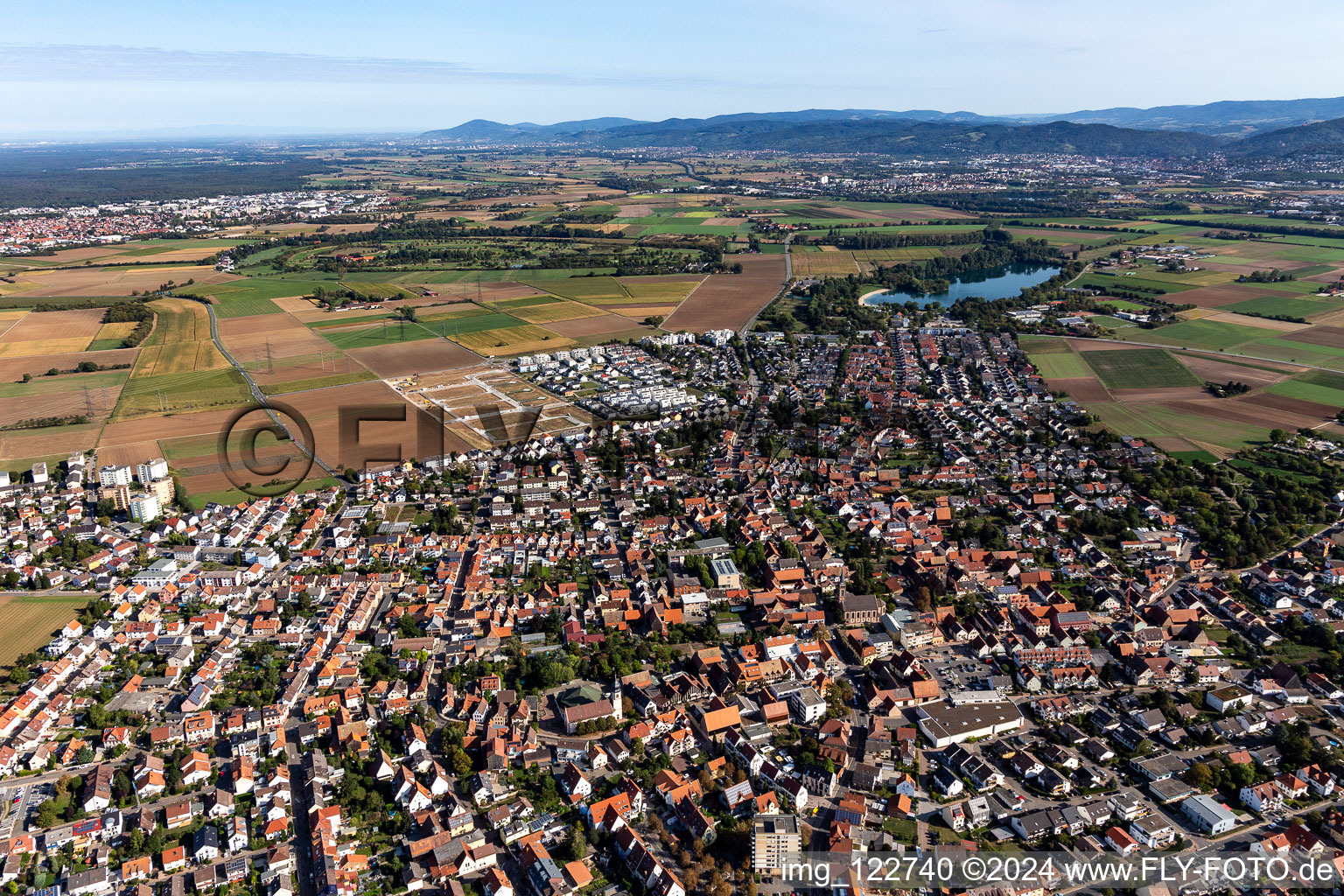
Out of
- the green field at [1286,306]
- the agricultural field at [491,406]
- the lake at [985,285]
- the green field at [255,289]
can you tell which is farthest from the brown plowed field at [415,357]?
the green field at [1286,306]

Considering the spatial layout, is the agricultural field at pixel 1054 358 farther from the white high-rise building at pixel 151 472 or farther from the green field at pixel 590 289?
the white high-rise building at pixel 151 472

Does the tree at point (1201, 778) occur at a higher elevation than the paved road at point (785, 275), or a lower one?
lower

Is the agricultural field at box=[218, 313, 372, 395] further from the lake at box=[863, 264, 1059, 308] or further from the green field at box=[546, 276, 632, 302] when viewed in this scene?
the lake at box=[863, 264, 1059, 308]

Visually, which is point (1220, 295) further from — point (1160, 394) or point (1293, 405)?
point (1160, 394)

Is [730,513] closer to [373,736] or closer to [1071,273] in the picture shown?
[373,736]

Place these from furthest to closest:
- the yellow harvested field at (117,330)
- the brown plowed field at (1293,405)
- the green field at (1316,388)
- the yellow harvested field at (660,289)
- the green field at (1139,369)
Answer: the yellow harvested field at (660,289)
the yellow harvested field at (117,330)
the green field at (1139,369)
the green field at (1316,388)
the brown plowed field at (1293,405)

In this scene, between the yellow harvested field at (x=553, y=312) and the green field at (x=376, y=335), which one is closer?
the green field at (x=376, y=335)

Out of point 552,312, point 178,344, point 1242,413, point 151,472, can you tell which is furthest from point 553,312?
point 1242,413
